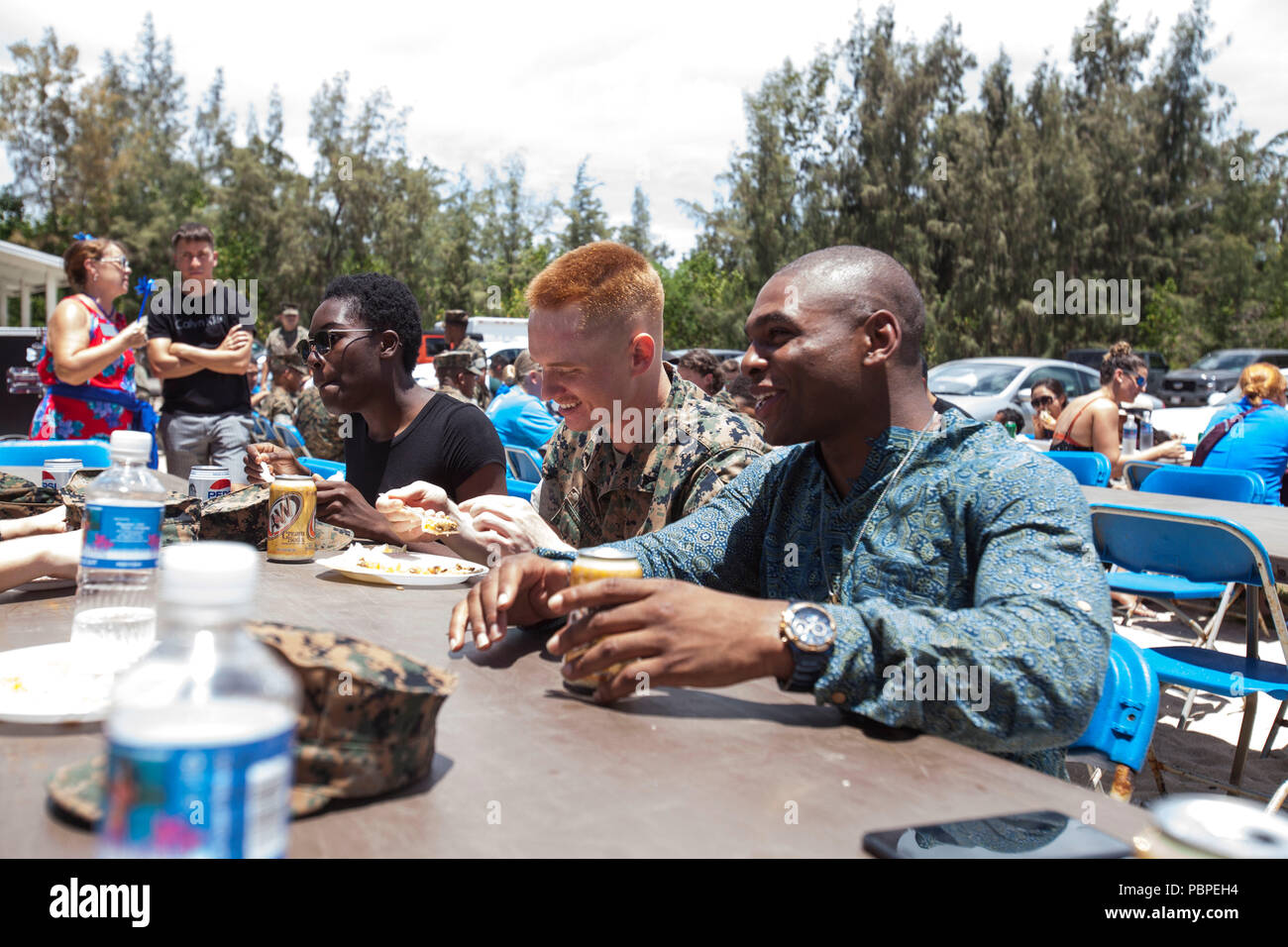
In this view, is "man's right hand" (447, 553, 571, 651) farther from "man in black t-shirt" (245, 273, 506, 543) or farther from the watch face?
"man in black t-shirt" (245, 273, 506, 543)

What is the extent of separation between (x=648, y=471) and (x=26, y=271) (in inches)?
826

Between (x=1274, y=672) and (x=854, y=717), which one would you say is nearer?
(x=854, y=717)

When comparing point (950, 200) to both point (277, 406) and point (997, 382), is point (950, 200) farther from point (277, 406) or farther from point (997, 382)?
point (277, 406)

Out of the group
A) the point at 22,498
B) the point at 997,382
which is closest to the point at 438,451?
the point at 22,498

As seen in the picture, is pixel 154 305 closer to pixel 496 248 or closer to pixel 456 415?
pixel 456 415

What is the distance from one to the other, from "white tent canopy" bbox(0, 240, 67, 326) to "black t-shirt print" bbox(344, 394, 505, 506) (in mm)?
15730

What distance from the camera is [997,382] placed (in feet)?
47.8

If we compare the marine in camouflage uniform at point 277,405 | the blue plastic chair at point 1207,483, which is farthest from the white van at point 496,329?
the blue plastic chair at point 1207,483

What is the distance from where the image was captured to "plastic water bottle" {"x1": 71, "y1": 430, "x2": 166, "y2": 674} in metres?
1.45

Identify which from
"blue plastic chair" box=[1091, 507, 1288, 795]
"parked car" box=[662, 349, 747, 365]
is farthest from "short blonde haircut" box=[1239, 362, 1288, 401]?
"parked car" box=[662, 349, 747, 365]

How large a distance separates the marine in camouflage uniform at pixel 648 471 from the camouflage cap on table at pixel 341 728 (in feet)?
4.93

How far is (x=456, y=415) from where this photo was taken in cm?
370

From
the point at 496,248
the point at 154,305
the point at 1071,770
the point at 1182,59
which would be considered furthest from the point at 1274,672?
the point at 496,248

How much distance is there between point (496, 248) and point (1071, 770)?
40.4 metres
